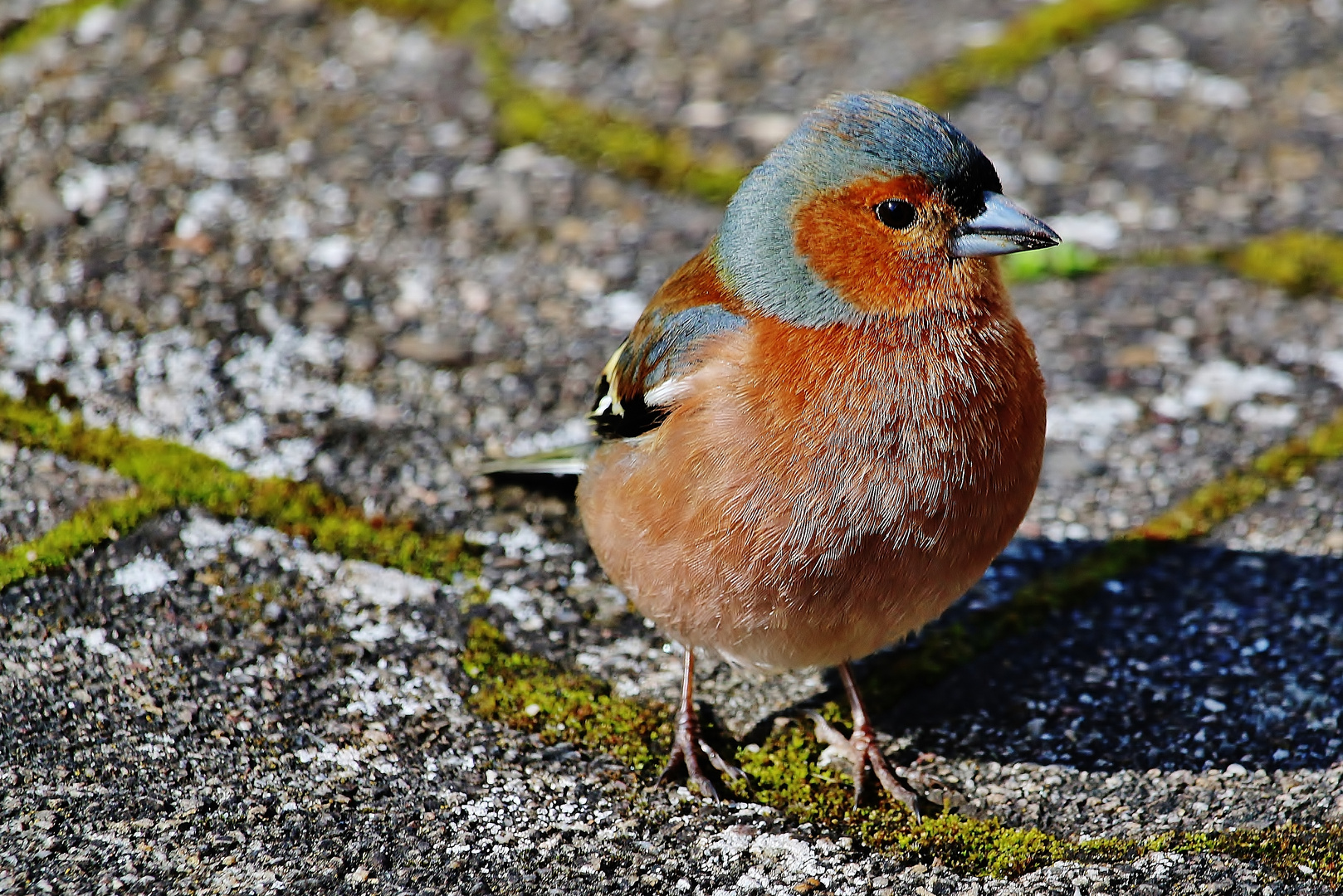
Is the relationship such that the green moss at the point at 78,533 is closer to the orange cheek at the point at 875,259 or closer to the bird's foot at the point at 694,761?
the bird's foot at the point at 694,761

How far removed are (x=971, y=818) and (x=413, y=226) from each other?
2809 mm

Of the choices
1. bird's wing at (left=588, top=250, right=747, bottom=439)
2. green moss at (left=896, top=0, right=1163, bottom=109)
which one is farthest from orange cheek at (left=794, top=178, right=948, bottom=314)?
green moss at (left=896, top=0, right=1163, bottom=109)

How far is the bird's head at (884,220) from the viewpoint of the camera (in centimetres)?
284

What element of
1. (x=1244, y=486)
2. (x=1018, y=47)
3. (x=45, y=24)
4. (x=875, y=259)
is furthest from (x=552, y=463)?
(x=1018, y=47)

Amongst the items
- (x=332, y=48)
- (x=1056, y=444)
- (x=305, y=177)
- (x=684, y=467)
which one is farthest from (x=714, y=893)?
(x=332, y=48)

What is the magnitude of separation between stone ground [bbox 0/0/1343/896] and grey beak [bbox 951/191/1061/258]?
40.2 inches

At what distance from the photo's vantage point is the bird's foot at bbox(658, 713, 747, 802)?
9.19 ft

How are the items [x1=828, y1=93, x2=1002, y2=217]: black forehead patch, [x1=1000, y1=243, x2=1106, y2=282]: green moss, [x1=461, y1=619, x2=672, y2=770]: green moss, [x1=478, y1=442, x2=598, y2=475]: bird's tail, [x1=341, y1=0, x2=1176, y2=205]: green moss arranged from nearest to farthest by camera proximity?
1. [x1=828, y1=93, x2=1002, y2=217]: black forehead patch
2. [x1=461, y1=619, x2=672, y2=770]: green moss
3. [x1=478, y1=442, x2=598, y2=475]: bird's tail
4. [x1=1000, y1=243, x2=1106, y2=282]: green moss
5. [x1=341, y1=0, x2=1176, y2=205]: green moss

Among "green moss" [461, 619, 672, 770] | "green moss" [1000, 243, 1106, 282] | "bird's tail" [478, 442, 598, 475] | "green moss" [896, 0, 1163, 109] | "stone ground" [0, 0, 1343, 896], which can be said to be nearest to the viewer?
"stone ground" [0, 0, 1343, 896]

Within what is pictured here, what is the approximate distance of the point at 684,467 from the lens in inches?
112

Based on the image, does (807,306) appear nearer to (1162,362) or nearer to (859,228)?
(859,228)

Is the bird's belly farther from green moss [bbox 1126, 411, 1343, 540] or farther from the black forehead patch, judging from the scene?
green moss [bbox 1126, 411, 1343, 540]

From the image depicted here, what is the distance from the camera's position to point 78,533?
3102 mm

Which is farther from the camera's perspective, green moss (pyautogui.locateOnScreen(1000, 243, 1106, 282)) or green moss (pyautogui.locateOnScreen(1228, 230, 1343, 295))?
green moss (pyautogui.locateOnScreen(1000, 243, 1106, 282))
